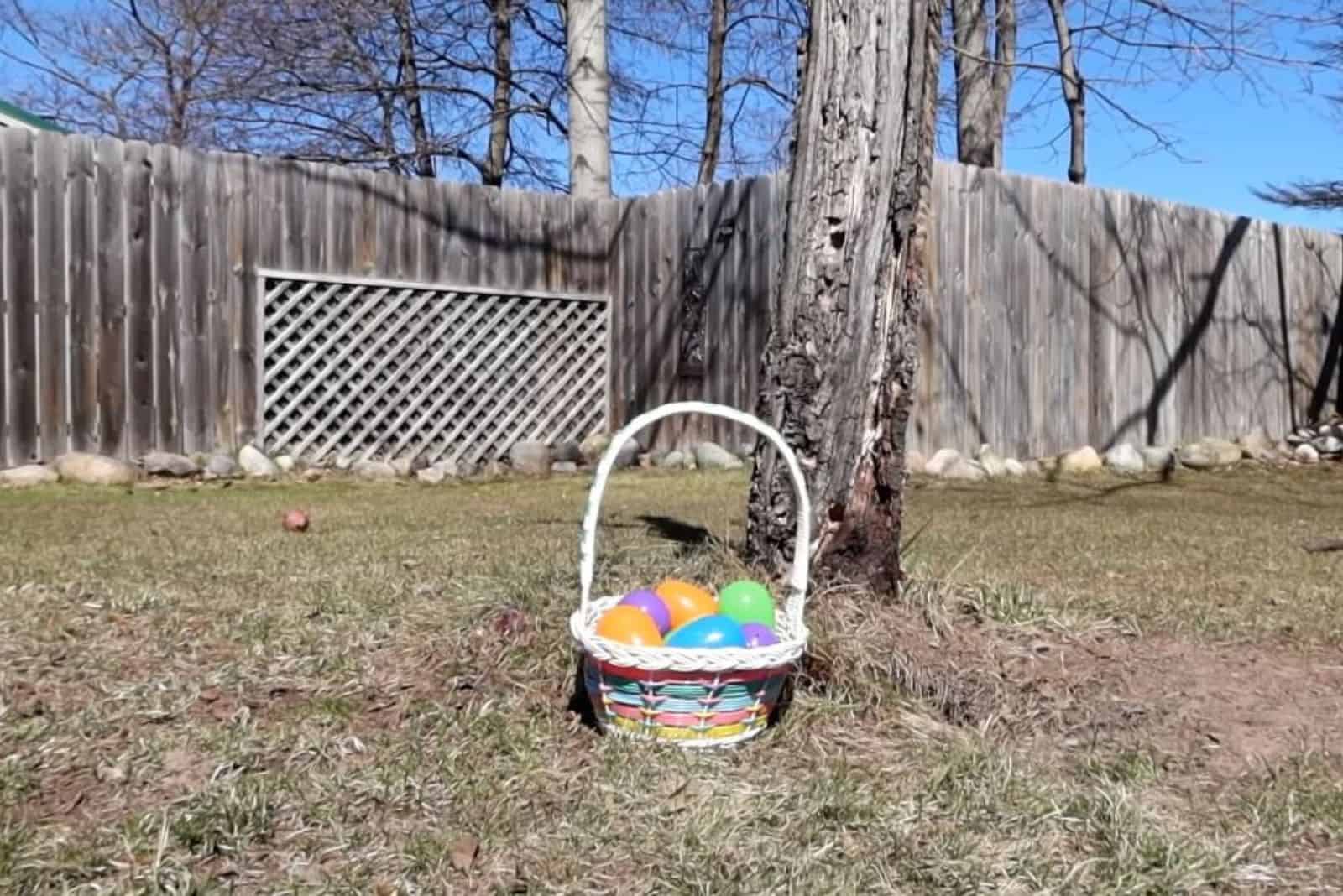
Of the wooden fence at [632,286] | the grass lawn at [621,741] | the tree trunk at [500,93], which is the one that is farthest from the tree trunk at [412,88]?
the grass lawn at [621,741]

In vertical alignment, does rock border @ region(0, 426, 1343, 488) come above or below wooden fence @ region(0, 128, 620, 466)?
below

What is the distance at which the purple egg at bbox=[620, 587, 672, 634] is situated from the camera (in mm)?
2922

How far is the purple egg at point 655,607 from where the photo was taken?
9.59 feet

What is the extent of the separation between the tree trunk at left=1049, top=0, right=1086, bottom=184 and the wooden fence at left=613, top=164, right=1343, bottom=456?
2.51 meters

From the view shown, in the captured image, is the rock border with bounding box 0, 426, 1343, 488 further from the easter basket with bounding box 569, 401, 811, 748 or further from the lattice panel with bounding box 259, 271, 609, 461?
the easter basket with bounding box 569, 401, 811, 748

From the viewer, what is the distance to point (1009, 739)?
9.30 ft

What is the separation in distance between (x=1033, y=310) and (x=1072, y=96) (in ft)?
17.4

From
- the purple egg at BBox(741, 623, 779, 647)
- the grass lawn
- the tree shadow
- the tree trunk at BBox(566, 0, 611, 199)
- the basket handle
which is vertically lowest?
the grass lawn

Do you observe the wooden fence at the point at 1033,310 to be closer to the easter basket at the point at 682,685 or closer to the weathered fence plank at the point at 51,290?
the weathered fence plank at the point at 51,290

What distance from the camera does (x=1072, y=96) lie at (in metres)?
13.9

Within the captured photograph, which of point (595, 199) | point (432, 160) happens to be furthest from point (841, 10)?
point (432, 160)

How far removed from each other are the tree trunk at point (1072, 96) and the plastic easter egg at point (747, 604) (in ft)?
36.8

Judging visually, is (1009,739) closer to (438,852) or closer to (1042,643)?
(1042,643)

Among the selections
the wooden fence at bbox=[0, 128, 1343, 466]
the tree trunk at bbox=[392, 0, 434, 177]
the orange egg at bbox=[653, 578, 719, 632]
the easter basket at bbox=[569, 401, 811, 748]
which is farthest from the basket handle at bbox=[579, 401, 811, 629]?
the tree trunk at bbox=[392, 0, 434, 177]
